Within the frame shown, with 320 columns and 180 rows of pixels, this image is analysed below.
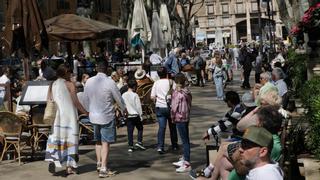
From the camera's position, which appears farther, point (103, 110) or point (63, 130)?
point (63, 130)

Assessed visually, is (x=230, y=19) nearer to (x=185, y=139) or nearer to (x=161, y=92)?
(x=161, y=92)

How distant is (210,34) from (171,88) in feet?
340

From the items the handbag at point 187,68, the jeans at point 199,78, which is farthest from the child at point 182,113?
the jeans at point 199,78

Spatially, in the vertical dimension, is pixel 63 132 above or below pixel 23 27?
below

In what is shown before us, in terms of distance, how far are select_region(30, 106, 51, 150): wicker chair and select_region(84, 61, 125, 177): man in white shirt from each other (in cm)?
151

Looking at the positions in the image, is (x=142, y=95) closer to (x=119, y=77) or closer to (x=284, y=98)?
(x=119, y=77)

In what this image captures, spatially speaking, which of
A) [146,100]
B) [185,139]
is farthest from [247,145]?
[146,100]

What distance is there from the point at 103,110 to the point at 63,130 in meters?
0.74

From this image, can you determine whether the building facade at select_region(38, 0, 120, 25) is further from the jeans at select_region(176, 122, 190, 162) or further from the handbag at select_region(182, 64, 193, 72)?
the jeans at select_region(176, 122, 190, 162)

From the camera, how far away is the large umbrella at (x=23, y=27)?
1159 cm

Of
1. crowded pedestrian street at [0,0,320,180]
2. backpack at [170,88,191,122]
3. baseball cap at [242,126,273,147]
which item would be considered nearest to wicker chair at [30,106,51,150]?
crowded pedestrian street at [0,0,320,180]

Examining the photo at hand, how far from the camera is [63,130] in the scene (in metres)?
9.27

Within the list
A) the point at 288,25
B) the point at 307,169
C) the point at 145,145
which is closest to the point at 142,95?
the point at 145,145

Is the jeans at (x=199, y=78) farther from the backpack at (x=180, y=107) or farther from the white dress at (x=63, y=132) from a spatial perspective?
the white dress at (x=63, y=132)
